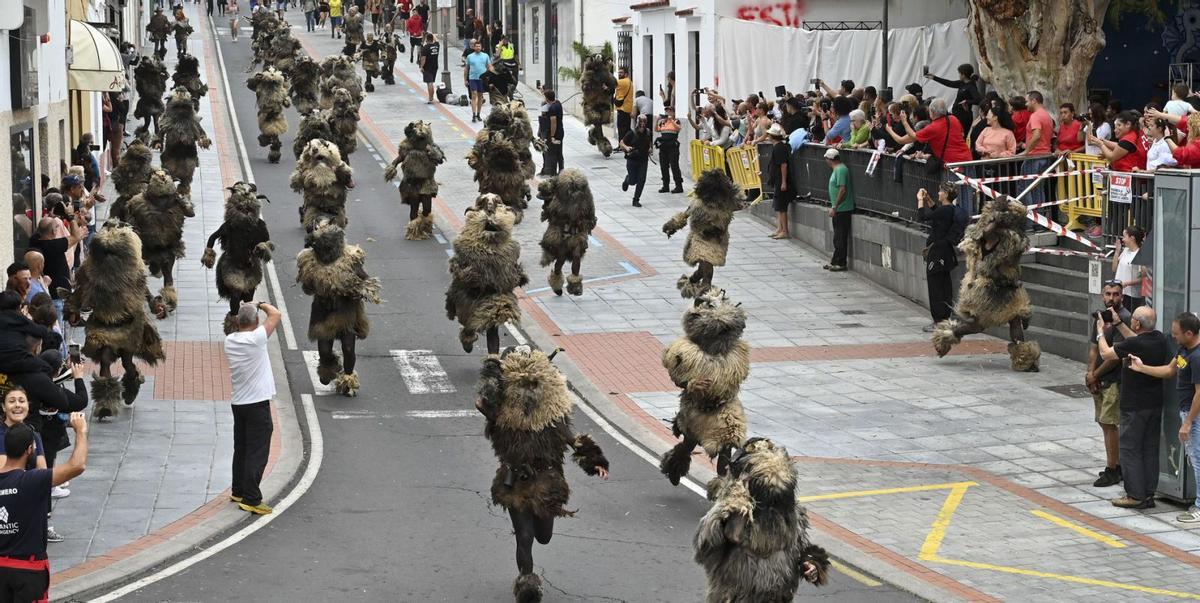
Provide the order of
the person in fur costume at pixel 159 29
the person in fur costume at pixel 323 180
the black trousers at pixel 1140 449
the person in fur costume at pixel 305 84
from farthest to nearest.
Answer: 1. the person in fur costume at pixel 159 29
2. the person in fur costume at pixel 305 84
3. the person in fur costume at pixel 323 180
4. the black trousers at pixel 1140 449

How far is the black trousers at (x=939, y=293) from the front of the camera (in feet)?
68.9

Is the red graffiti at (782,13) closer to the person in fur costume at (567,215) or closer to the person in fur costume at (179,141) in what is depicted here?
the person in fur costume at (179,141)

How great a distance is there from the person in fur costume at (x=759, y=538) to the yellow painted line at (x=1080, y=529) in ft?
14.6

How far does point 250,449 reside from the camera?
13500 millimetres

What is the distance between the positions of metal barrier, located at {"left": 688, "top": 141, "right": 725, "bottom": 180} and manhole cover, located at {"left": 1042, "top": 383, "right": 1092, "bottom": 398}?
494 inches

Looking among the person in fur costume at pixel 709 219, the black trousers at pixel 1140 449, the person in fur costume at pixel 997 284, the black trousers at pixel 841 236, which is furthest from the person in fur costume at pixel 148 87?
the black trousers at pixel 1140 449

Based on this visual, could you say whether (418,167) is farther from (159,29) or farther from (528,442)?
(159,29)

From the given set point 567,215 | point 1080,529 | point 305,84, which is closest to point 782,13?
point 305,84

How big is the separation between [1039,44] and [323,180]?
11221 mm

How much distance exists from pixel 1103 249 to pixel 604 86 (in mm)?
20691

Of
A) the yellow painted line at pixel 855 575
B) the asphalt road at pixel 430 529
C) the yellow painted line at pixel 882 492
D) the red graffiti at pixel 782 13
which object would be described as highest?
the red graffiti at pixel 782 13

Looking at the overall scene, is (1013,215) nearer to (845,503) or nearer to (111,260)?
(845,503)

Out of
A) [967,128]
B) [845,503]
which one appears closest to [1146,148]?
[967,128]

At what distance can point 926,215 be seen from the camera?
20656mm
